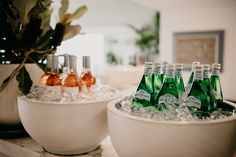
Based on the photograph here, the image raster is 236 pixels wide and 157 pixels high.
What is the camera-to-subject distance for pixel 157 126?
519 mm

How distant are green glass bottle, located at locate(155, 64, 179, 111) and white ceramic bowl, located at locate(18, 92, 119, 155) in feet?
0.56

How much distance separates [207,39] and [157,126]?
190 inches

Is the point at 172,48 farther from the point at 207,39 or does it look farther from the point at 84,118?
the point at 84,118

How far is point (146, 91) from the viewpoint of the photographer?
26.7 inches

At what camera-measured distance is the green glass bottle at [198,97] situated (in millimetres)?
585

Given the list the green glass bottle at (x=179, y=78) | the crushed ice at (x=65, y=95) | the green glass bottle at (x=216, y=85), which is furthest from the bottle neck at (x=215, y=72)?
the crushed ice at (x=65, y=95)

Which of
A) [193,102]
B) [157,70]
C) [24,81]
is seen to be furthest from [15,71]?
[193,102]

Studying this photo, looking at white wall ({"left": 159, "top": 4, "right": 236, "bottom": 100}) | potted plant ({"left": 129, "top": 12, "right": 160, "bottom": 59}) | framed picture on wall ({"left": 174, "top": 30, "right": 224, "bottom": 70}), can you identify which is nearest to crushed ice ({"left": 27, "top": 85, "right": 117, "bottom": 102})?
white wall ({"left": 159, "top": 4, "right": 236, "bottom": 100})

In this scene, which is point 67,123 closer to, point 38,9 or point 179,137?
point 179,137

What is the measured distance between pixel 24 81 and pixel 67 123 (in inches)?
10.8

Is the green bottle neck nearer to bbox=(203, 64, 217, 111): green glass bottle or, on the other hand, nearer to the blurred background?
bbox=(203, 64, 217, 111): green glass bottle

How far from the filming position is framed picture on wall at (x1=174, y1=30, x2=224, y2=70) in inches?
190

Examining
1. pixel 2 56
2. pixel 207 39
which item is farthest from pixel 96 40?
pixel 2 56

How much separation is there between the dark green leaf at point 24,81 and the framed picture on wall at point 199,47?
459 cm
